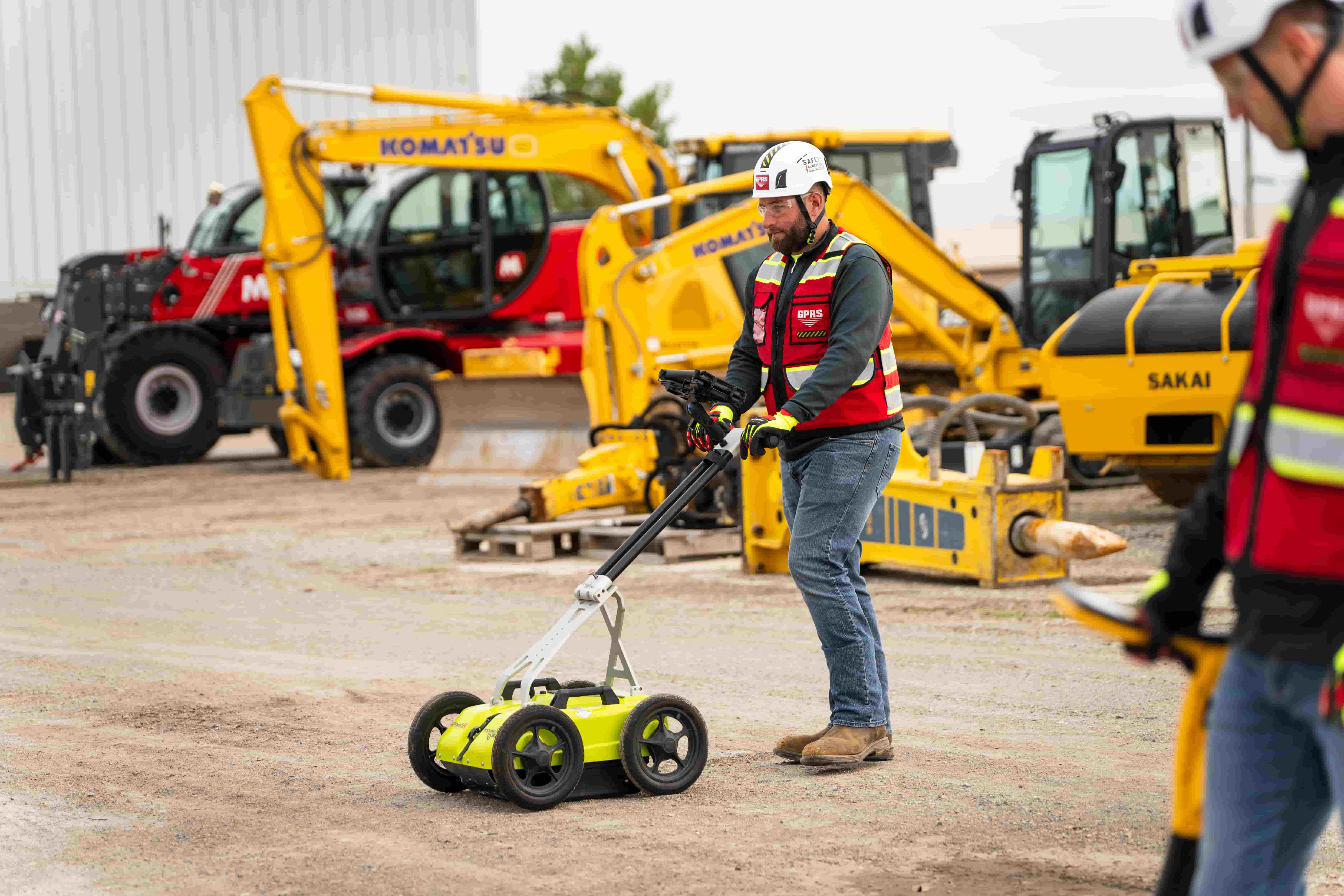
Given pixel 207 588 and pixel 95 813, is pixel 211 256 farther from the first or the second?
pixel 95 813

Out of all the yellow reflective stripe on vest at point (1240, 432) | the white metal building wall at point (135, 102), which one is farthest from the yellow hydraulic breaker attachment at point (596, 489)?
the white metal building wall at point (135, 102)

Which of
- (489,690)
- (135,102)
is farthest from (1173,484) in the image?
(135,102)

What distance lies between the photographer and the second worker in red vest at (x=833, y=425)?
5.48 meters

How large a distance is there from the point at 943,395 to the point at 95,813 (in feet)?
36.6

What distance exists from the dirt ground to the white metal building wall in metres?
16.7

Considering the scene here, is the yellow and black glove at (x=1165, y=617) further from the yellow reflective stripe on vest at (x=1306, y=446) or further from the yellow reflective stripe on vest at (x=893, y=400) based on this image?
the yellow reflective stripe on vest at (x=893, y=400)

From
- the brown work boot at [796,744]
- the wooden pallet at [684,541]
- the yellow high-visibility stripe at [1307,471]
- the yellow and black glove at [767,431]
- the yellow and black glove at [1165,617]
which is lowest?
the wooden pallet at [684,541]

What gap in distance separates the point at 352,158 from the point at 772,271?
1197 cm

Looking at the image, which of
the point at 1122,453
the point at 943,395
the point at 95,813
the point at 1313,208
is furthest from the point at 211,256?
the point at 1313,208

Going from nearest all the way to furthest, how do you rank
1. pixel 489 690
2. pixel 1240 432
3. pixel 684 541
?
1. pixel 1240 432
2. pixel 489 690
3. pixel 684 541

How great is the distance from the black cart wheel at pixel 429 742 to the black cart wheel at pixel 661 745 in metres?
0.54

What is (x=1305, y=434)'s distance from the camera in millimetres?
2385

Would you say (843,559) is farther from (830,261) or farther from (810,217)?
(810,217)

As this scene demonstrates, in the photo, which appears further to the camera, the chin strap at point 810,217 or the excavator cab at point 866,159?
the excavator cab at point 866,159
